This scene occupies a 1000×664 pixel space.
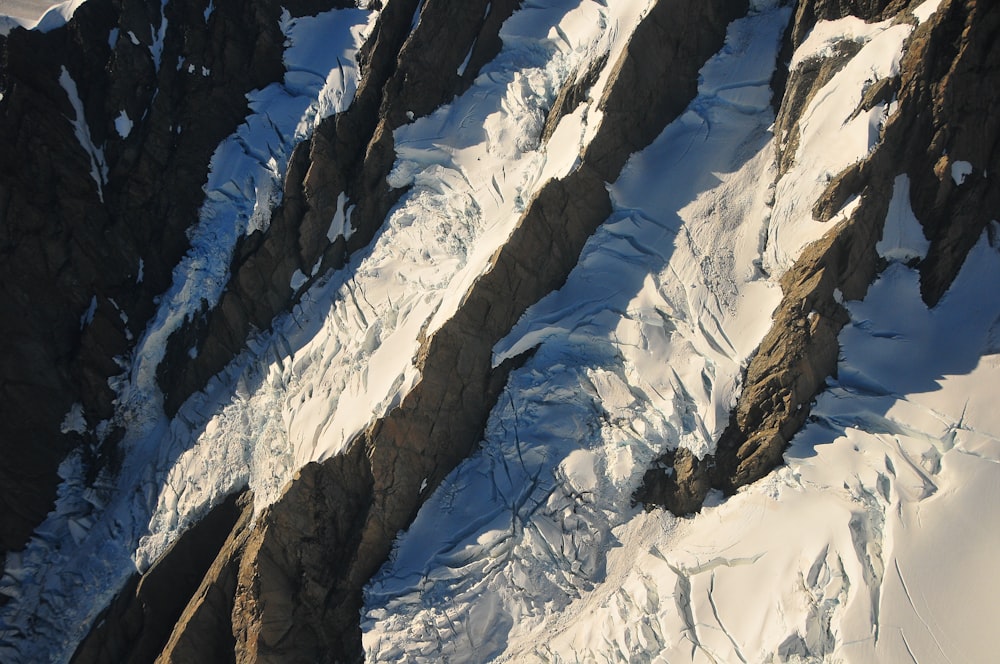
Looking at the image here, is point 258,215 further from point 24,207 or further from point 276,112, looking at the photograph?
point 24,207

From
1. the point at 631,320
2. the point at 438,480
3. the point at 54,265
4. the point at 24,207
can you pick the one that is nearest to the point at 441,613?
the point at 438,480

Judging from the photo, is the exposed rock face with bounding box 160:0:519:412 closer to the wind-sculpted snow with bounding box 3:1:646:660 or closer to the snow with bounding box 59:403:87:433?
the wind-sculpted snow with bounding box 3:1:646:660

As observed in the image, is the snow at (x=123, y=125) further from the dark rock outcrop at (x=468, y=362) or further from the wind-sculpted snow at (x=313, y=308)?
the dark rock outcrop at (x=468, y=362)

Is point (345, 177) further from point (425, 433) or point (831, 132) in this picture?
point (831, 132)

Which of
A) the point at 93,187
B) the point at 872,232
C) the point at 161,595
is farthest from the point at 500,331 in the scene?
the point at 93,187

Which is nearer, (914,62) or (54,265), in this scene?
(914,62)

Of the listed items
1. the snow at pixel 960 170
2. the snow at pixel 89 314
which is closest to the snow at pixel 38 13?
the snow at pixel 89 314
